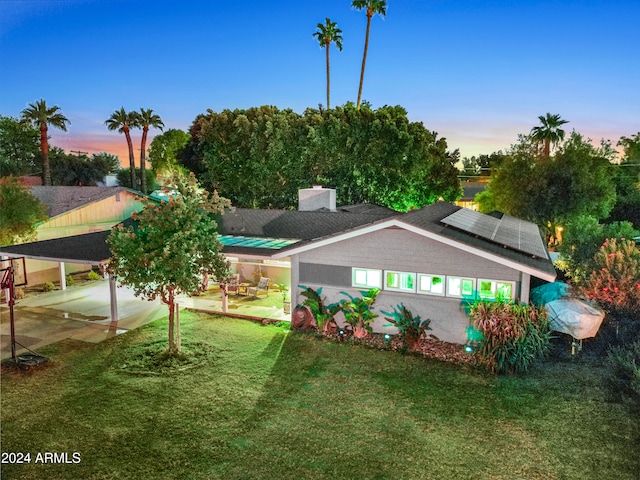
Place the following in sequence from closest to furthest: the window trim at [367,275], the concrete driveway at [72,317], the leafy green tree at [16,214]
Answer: the window trim at [367,275] < the concrete driveway at [72,317] < the leafy green tree at [16,214]

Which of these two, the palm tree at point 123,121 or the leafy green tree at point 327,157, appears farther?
the palm tree at point 123,121

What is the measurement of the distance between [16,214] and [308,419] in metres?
19.7

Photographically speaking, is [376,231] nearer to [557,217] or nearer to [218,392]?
[218,392]

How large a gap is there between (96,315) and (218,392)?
9.22m

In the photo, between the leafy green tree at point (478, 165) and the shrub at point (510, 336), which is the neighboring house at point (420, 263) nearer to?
the shrub at point (510, 336)

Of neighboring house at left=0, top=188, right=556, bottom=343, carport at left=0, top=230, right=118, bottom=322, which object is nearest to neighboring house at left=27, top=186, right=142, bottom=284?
carport at left=0, top=230, right=118, bottom=322

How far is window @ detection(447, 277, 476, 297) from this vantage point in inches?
539

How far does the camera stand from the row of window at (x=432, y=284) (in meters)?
13.5

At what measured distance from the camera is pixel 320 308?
1526 centimetres

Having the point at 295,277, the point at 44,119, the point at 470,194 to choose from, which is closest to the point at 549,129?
the point at 470,194

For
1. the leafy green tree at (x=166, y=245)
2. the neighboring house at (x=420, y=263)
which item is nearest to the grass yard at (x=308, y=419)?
the neighboring house at (x=420, y=263)

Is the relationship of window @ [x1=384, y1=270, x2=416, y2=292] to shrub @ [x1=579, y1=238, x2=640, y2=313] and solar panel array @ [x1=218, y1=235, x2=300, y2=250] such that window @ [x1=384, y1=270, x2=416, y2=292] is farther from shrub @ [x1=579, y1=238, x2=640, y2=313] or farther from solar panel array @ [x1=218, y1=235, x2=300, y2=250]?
shrub @ [x1=579, y1=238, x2=640, y2=313]

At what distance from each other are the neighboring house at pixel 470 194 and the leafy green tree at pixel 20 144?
175 ft

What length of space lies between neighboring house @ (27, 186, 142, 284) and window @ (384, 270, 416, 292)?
15926 millimetres
